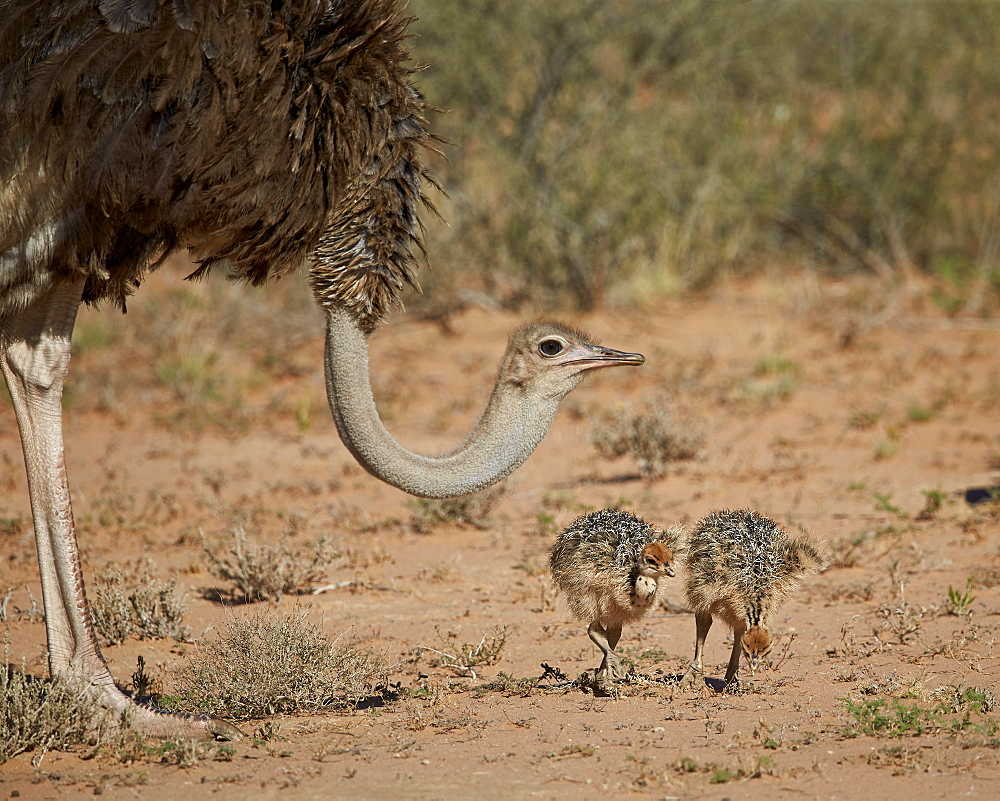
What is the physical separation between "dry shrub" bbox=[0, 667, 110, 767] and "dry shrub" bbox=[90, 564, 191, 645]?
1.31 metres

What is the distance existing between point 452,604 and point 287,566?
93cm

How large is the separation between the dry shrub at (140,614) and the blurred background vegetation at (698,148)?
7424 millimetres

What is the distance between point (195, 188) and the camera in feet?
14.7

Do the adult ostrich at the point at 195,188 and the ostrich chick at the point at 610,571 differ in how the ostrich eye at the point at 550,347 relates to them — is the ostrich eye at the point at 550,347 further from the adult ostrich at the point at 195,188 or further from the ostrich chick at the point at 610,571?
the ostrich chick at the point at 610,571

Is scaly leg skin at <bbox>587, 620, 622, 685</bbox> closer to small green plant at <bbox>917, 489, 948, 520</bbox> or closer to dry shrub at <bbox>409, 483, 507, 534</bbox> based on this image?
dry shrub at <bbox>409, 483, 507, 534</bbox>

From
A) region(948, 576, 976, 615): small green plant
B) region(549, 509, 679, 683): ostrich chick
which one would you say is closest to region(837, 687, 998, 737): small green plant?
region(549, 509, 679, 683): ostrich chick

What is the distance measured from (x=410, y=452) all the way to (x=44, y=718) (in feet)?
5.56

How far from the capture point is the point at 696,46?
14.5 metres

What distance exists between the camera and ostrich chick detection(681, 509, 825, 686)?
15.8ft

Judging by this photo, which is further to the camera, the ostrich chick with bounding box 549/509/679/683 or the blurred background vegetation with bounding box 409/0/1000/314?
the blurred background vegetation with bounding box 409/0/1000/314

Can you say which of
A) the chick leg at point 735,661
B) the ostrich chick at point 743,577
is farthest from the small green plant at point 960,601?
the chick leg at point 735,661

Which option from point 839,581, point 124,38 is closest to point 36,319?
point 124,38

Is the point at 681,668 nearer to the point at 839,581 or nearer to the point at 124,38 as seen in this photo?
the point at 839,581

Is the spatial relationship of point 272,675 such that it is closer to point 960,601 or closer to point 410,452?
point 410,452
